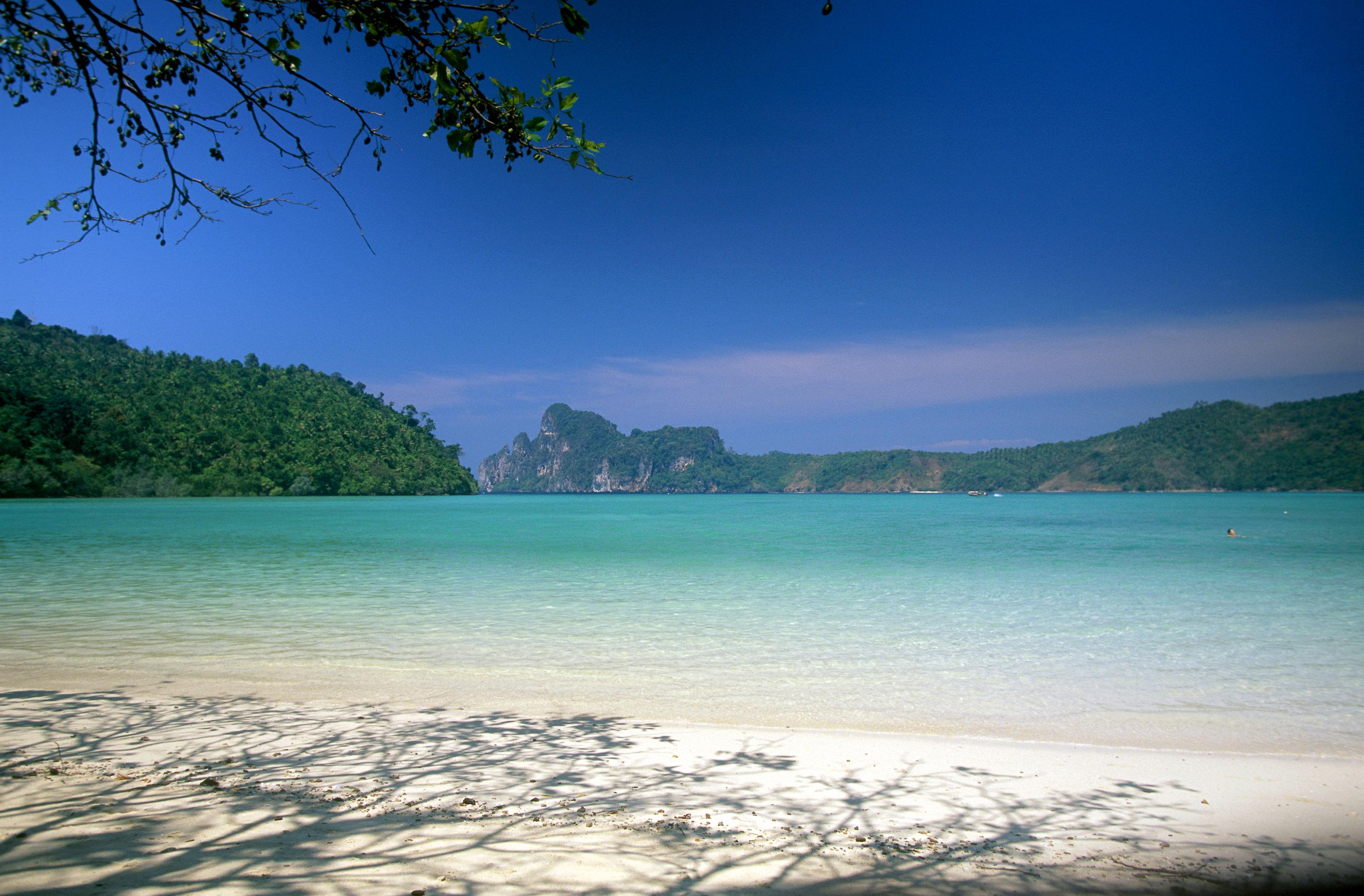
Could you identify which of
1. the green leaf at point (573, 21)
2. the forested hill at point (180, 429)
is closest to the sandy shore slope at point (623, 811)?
the green leaf at point (573, 21)

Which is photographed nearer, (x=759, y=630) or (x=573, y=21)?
(x=573, y=21)

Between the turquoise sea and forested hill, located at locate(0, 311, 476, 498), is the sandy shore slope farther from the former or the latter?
forested hill, located at locate(0, 311, 476, 498)

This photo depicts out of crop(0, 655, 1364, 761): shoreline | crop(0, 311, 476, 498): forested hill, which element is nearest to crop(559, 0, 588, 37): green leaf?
crop(0, 655, 1364, 761): shoreline

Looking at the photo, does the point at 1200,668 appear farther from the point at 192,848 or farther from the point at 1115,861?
the point at 192,848

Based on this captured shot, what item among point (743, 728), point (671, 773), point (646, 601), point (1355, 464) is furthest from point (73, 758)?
point (1355, 464)

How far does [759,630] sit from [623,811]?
24.1 feet

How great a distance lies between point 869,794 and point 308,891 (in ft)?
9.95

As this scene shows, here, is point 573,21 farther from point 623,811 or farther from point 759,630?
point 759,630

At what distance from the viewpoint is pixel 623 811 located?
3.86 meters

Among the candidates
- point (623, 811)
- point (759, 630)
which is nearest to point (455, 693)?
point (623, 811)

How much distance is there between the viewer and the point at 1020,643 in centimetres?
1005

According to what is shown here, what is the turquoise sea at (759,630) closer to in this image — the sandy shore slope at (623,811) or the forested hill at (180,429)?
the sandy shore slope at (623,811)

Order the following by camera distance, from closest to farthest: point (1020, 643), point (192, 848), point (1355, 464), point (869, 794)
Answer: point (192, 848) < point (869, 794) < point (1020, 643) < point (1355, 464)

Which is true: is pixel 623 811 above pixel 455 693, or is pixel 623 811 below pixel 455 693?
above
